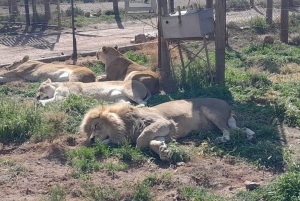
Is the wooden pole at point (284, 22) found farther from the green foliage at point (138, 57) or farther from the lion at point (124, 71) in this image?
the lion at point (124, 71)

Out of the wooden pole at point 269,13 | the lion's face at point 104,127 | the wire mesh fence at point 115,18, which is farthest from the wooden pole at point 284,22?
the lion's face at point 104,127

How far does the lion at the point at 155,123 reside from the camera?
7.21 m

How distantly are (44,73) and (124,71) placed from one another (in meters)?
1.87

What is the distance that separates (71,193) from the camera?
5.75 meters

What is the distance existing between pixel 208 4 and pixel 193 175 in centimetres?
1056

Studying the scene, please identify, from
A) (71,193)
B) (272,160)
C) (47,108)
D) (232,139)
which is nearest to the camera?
(71,193)

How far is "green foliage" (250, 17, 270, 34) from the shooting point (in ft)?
56.6

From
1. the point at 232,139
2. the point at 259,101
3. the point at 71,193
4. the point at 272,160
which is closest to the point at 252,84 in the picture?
the point at 259,101

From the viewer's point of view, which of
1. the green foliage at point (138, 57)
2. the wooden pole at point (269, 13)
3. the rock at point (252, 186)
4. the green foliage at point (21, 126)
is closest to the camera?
the rock at point (252, 186)

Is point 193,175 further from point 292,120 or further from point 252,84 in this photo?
point 252,84

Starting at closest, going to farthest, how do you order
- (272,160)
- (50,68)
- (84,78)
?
(272,160)
(84,78)
(50,68)

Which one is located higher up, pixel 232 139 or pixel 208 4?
pixel 208 4

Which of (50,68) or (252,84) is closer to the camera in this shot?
(252,84)

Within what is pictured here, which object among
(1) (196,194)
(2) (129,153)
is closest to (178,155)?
(2) (129,153)
